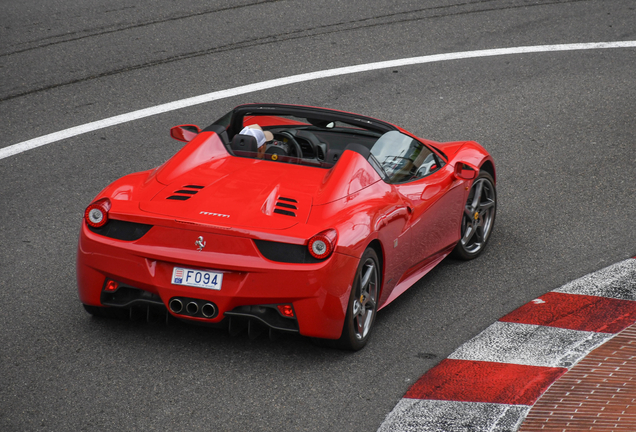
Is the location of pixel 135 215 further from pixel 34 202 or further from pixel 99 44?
pixel 99 44

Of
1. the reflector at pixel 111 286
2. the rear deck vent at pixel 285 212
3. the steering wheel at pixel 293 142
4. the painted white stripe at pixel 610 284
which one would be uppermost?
the steering wheel at pixel 293 142

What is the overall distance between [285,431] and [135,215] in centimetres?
153

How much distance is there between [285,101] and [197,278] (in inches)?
216

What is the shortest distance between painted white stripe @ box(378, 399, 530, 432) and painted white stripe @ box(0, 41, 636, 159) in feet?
18.2

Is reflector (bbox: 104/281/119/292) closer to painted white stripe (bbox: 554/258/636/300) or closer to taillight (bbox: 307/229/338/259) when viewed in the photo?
taillight (bbox: 307/229/338/259)

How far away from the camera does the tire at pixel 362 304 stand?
15.7 feet

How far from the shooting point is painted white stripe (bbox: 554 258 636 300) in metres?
5.98

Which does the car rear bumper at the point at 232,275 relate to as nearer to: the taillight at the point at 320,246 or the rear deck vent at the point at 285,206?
the taillight at the point at 320,246

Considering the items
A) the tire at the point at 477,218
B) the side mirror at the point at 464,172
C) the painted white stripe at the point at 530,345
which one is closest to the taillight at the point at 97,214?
the painted white stripe at the point at 530,345

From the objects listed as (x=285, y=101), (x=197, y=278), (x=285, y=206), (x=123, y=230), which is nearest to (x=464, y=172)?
(x=285, y=206)

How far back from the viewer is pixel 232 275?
4578mm

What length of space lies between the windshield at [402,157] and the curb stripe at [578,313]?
1.22 metres

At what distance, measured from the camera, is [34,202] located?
23.5 ft

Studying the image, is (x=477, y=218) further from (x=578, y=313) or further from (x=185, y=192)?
(x=185, y=192)
